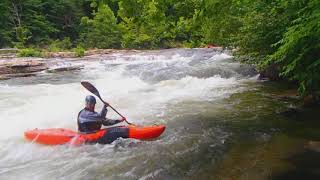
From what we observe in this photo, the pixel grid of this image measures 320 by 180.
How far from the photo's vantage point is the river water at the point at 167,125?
6242mm

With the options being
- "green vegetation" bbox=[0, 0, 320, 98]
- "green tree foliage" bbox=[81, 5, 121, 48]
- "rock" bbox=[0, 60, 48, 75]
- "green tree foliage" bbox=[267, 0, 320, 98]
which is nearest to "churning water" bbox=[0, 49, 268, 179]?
"rock" bbox=[0, 60, 48, 75]

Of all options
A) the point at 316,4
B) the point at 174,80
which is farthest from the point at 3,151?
the point at 174,80

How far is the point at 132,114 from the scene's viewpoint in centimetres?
997

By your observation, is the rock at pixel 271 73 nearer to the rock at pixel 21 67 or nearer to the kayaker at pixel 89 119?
the kayaker at pixel 89 119

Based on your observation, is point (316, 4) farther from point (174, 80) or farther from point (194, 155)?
point (174, 80)

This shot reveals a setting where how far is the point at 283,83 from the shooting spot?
12.9 m

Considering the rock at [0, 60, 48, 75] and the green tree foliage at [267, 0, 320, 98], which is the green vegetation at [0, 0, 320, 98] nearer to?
the green tree foliage at [267, 0, 320, 98]

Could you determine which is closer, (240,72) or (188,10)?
(188,10)

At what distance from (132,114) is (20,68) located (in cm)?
940

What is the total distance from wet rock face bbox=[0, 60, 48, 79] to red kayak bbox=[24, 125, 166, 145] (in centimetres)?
981

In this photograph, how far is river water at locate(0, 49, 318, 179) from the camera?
6.24 metres

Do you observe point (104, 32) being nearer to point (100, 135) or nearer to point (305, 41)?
point (100, 135)

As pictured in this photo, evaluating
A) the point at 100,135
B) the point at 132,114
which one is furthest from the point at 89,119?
the point at 132,114

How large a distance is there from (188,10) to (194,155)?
282 centimetres
